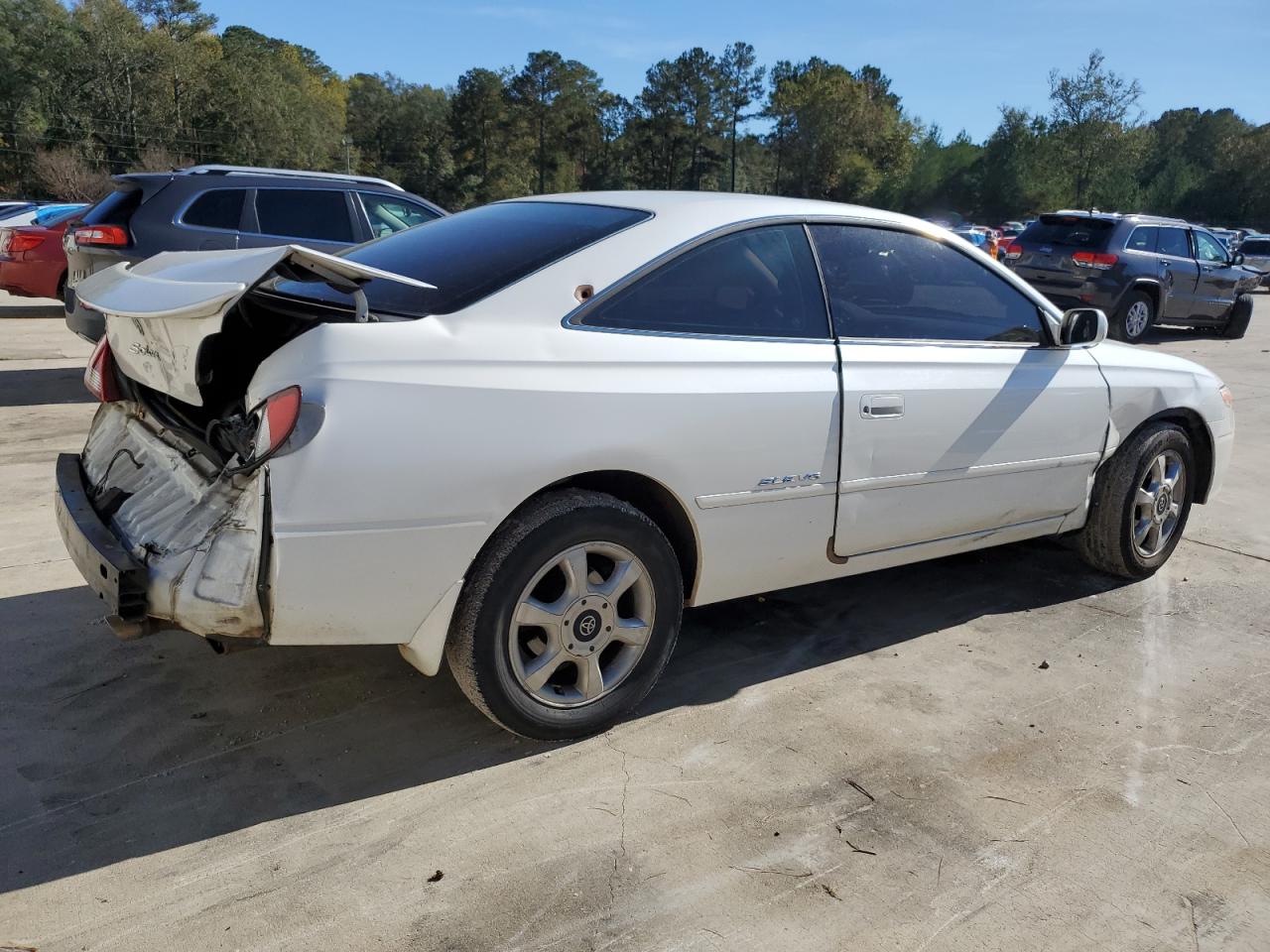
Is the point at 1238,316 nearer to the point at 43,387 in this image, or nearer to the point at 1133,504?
the point at 1133,504

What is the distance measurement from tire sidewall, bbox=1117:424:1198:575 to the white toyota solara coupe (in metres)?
0.52

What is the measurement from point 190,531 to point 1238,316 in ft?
56.2

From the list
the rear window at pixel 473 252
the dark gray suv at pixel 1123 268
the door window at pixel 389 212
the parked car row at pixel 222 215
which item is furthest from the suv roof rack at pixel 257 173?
the dark gray suv at pixel 1123 268

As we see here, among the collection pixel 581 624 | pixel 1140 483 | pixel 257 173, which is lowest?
pixel 581 624

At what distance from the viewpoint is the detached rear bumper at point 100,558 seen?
2791mm

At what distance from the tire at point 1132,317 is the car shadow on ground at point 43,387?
12.6 m

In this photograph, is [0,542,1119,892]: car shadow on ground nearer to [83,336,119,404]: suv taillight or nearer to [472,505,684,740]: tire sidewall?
[472,505,684,740]: tire sidewall

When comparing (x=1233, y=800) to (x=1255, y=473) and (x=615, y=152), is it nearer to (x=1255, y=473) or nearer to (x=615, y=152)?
(x=1255, y=473)

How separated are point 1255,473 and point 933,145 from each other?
103063 millimetres

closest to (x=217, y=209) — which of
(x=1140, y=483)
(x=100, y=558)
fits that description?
(x=100, y=558)

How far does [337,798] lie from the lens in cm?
296

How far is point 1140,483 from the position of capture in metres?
4.75

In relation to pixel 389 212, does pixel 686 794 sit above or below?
below

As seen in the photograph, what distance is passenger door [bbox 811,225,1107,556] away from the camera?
12.2 ft
